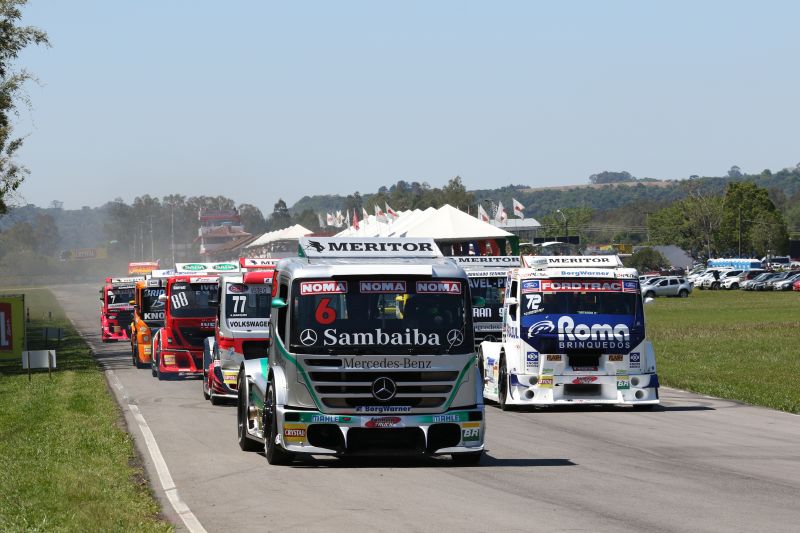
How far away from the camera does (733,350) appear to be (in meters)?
39.3

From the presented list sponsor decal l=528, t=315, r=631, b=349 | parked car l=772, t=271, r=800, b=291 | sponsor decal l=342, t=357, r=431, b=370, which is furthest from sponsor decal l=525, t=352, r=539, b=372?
parked car l=772, t=271, r=800, b=291

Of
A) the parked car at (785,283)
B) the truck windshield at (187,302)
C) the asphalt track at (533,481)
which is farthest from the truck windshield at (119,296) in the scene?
the parked car at (785,283)

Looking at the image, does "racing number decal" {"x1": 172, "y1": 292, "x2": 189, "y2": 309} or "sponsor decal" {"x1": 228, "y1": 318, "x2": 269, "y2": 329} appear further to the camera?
"racing number decal" {"x1": 172, "y1": 292, "x2": 189, "y2": 309}

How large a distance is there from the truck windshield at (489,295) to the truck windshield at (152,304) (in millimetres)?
10617

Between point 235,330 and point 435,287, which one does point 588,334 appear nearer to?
point 235,330

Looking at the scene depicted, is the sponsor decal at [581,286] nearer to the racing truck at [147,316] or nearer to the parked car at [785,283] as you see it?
the racing truck at [147,316]

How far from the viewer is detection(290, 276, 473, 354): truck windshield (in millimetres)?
14430

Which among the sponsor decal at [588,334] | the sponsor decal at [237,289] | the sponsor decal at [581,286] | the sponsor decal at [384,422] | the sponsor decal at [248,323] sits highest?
the sponsor decal at [237,289]

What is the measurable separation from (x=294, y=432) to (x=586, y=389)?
907 cm

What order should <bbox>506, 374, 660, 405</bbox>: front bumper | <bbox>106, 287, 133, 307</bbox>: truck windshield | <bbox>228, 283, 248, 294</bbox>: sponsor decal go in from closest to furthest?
<bbox>506, 374, 660, 405</bbox>: front bumper → <bbox>228, 283, 248, 294</bbox>: sponsor decal → <bbox>106, 287, 133, 307</bbox>: truck windshield

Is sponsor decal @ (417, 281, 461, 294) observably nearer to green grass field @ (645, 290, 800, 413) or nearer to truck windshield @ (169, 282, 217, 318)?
green grass field @ (645, 290, 800, 413)

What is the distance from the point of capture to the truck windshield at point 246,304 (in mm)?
24672

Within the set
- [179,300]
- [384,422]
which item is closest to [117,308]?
[179,300]

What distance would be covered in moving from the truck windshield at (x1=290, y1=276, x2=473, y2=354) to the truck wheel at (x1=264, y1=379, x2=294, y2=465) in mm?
799
